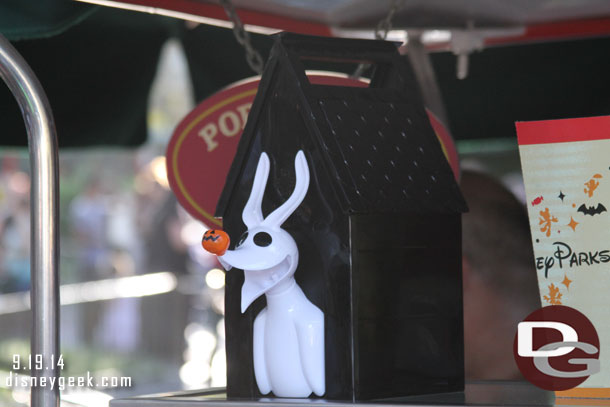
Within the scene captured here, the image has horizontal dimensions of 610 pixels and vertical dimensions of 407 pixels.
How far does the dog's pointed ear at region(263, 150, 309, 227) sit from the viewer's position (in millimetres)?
1011

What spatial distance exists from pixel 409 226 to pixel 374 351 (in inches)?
5.6

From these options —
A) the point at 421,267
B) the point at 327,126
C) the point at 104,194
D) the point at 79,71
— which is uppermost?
the point at 104,194

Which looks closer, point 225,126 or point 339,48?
point 339,48

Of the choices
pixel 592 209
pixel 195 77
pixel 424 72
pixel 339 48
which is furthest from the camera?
pixel 195 77

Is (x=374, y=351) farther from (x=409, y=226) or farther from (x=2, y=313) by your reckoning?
(x=2, y=313)

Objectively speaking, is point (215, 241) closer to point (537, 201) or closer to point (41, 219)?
point (41, 219)

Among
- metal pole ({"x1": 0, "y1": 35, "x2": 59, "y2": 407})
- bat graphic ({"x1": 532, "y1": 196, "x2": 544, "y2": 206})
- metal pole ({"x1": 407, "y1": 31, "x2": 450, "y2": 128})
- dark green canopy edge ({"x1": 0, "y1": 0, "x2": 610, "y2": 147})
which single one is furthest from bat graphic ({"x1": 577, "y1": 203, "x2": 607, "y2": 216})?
dark green canopy edge ({"x1": 0, "y1": 0, "x2": 610, "y2": 147})

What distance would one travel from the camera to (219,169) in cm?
171

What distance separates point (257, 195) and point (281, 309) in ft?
0.43

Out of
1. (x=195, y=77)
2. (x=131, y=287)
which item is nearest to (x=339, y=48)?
(x=195, y=77)

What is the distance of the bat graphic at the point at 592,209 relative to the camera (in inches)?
37.5

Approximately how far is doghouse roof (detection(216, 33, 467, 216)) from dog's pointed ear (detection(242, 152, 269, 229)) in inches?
1.4

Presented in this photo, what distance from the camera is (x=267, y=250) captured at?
1.00 meters

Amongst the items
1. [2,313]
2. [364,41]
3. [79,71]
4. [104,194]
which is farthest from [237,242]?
[104,194]
